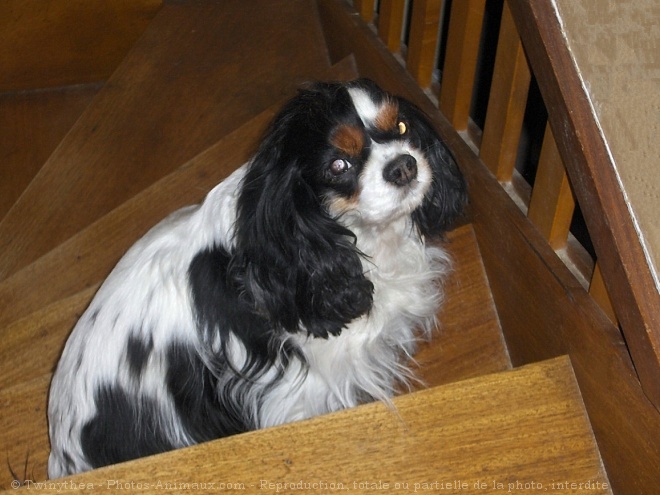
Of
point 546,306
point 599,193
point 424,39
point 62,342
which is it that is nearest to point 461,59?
point 424,39

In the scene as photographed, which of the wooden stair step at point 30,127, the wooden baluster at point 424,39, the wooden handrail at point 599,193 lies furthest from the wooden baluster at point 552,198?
the wooden stair step at point 30,127

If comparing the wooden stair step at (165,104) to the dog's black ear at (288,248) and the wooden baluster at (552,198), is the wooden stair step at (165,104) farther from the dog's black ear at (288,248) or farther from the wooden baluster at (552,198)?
the wooden baluster at (552,198)

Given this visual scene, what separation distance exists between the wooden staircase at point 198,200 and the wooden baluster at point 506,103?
0.06m

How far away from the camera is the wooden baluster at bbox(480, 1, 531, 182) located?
7.31 ft

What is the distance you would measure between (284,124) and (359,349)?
0.67 meters

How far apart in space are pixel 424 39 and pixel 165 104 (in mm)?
1284

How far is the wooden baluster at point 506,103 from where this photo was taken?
2.23 m

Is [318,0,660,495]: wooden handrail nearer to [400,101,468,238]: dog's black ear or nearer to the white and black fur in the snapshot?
[400,101,468,238]: dog's black ear

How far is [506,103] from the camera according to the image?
2334mm

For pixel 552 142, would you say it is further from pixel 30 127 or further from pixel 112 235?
pixel 30 127

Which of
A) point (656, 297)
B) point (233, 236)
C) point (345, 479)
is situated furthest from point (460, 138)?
point (345, 479)

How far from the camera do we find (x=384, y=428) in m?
1.77

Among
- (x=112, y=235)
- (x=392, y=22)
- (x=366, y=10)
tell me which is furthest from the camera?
(x=366, y=10)

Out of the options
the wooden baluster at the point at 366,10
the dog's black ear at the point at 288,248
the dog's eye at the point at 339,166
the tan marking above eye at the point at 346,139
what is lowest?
the wooden baluster at the point at 366,10
